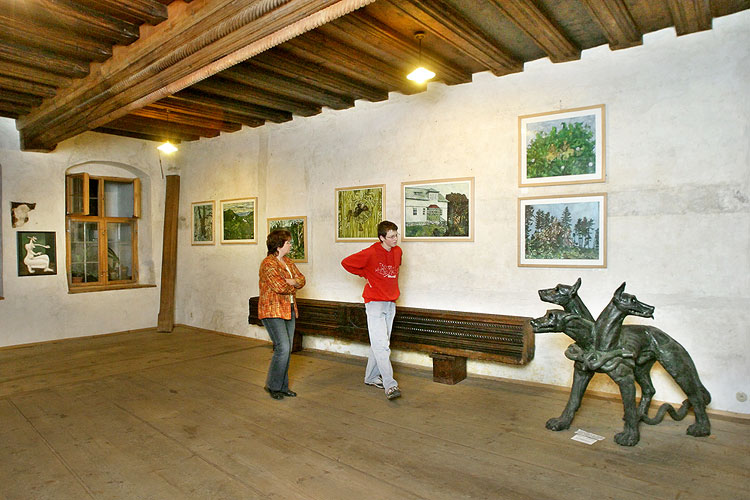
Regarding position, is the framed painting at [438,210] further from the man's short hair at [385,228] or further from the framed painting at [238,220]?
the framed painting at [238,220]

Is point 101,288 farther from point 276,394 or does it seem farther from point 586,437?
point 586,437

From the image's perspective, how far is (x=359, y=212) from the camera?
668 cm

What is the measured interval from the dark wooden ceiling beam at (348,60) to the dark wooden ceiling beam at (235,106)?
203 centimetres

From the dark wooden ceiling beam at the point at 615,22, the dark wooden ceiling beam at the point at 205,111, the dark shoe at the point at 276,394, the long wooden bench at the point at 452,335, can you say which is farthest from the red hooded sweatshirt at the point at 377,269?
the dark wooden ceiling beam at the point at 205,111

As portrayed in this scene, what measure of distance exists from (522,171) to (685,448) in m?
2.95

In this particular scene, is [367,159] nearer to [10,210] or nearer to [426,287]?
[426,287]

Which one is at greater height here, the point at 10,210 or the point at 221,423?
the point at 10,210

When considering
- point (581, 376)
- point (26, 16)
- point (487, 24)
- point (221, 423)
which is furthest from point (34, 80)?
point (581, 376)

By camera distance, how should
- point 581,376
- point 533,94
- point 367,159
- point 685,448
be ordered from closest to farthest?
1. point 685,448
2. point 581,376
3. point 533,94
4. point 367,159

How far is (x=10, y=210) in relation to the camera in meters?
7.51

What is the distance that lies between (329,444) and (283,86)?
4116 mm

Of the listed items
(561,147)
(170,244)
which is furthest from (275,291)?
(170,244)

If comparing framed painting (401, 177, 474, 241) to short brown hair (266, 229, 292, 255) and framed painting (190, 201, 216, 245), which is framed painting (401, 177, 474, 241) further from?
framed painting (190, 201, 216, 245)

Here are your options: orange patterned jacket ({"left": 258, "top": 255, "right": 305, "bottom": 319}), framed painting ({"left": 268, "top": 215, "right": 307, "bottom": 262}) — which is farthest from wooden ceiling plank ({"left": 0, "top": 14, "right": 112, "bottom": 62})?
framed painting ({"left": 268, "top": 215, "right": 307, "bottom": 262})
